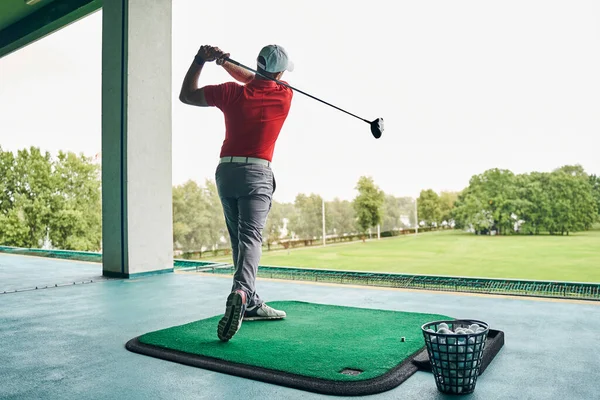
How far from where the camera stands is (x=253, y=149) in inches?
85.9

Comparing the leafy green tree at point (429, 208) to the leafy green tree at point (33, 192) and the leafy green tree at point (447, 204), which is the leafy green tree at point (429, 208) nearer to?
the leafy green tree at point (447, 204)

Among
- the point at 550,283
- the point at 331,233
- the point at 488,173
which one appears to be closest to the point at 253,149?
the point at 550,283

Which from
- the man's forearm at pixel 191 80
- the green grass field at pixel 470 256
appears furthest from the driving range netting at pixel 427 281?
the green grass field at pixel 470 256

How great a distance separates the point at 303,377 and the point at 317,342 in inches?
17.1

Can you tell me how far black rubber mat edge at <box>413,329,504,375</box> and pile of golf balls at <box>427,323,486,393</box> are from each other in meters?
0.21

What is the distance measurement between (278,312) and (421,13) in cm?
1438

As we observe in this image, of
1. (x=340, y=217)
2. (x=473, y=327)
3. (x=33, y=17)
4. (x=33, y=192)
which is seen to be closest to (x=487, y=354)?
(x=473, y=327)

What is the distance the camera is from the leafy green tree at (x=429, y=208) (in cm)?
1112

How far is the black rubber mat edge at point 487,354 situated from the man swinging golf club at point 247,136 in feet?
2.51

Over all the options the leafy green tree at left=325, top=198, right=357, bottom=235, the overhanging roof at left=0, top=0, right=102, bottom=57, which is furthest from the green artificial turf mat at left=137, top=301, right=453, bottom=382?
the leafy green tree at left=325, top=198, right=357, bottom=235

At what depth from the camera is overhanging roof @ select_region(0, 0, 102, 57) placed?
18.2ft

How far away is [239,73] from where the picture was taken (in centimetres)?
231

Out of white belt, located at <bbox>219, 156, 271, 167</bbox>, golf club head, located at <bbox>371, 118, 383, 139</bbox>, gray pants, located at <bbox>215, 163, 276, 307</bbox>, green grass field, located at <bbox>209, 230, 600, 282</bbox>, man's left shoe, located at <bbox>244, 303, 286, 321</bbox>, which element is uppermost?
golf club head, located at <bbox>371, 118, 383, 139</bbox>

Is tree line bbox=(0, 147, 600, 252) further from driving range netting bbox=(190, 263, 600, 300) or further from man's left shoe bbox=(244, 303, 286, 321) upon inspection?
driving range netting bbox=(190, 263, 600, 300)
